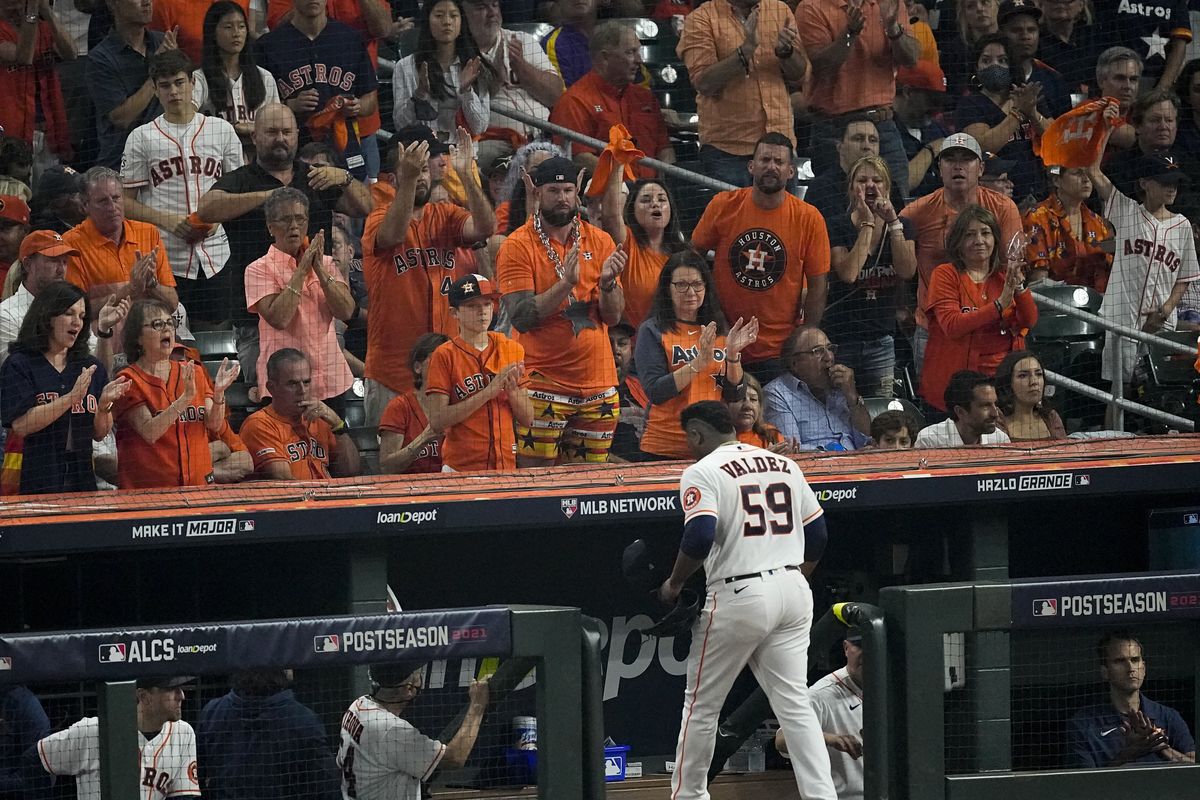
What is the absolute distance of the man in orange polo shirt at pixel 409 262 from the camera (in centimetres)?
684

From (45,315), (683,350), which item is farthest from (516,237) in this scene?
(45,315)

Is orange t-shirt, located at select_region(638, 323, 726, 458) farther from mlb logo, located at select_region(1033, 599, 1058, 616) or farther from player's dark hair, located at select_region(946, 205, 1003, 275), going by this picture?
mlb logo, located at select_region(1033, 599, 1058, 616)

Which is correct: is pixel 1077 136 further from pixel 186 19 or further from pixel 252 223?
pixel 186 19

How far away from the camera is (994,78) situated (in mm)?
8297

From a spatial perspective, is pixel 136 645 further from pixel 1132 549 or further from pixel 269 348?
pixel 1132 549

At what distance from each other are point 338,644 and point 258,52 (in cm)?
393

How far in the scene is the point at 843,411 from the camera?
6.91 meters

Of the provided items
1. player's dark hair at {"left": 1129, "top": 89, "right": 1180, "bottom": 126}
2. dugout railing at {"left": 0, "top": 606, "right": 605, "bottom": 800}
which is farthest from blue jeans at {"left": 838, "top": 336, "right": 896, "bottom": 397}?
dugout railing at {"left": 0, "top": 606, "right": 605, "bottom": 800}

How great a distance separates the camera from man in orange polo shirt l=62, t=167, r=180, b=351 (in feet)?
22.0

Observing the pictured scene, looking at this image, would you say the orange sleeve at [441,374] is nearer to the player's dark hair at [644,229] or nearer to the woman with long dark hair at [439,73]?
the player's dark hair at [644,229]

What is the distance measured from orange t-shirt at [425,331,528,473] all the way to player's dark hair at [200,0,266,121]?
1.84 metres

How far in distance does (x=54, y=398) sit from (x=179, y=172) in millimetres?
1453

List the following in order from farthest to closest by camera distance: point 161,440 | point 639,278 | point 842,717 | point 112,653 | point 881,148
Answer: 1. point 881,148
2. point 639,278
3. point 161,440
4. point 842,717
5. point 112,653

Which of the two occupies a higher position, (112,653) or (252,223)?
(252,223)
